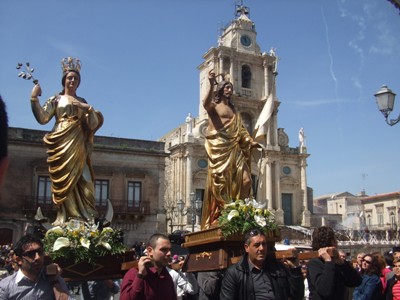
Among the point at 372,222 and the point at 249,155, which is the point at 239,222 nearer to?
the point at 249,155

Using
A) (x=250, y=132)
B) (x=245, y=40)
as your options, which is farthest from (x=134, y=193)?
→ (x=245, y=40)

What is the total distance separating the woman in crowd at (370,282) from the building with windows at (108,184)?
24456mm

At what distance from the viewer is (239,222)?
21.3 ft

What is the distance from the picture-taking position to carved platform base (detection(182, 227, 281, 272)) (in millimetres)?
6235

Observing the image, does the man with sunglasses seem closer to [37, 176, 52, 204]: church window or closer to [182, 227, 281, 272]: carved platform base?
[182, 227, 281, 272]: carved platform base

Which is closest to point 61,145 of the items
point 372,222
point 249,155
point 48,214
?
point 249,155

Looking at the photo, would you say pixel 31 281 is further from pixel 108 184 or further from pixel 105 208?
pixel 108 184

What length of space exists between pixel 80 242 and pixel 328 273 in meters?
3.20

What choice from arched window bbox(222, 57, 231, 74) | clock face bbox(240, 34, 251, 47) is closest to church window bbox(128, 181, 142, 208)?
arched window bbox(222, 57, 231, 74)

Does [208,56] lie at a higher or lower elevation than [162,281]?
higher

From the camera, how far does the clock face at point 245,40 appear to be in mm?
47844

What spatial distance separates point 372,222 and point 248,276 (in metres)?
63.6

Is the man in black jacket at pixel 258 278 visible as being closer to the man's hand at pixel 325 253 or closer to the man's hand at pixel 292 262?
the man's hand at pixel 292 262

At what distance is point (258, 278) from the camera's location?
432 centimetres
